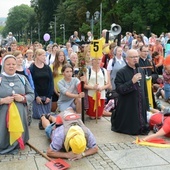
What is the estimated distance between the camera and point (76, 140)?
5.09 m

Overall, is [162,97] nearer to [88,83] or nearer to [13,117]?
[88,83]

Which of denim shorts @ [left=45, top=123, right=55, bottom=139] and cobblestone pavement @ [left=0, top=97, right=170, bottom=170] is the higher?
denim shorts @ [left=45, top=123, right=55, bottom=139]

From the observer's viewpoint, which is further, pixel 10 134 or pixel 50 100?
pixel 50 100

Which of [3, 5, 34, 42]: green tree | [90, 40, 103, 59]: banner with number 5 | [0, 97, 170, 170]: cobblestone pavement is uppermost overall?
[3, 5, 34, 42]: green tree

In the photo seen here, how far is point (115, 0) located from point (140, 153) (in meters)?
45.8

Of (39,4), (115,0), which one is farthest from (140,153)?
(39,4)

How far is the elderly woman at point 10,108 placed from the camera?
5676 mm

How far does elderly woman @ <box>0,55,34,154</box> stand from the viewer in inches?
223

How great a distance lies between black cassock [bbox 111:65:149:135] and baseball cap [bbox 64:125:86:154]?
1763 mm

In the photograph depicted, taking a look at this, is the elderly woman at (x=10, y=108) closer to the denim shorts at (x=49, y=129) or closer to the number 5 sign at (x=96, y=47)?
the denim shorts at (x=49, y=129)

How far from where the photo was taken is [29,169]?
5086 mm

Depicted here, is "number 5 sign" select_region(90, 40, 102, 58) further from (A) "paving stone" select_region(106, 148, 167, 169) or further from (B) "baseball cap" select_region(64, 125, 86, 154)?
(B) "baseball cap" select_region(64, 125, 86, 154)

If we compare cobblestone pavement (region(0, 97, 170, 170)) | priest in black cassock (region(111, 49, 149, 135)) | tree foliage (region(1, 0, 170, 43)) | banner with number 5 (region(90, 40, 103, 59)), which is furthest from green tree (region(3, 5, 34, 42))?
cobblestone pavement (region(0, 97, 170, 170))

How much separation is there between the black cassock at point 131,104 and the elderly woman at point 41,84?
6.44 ft
